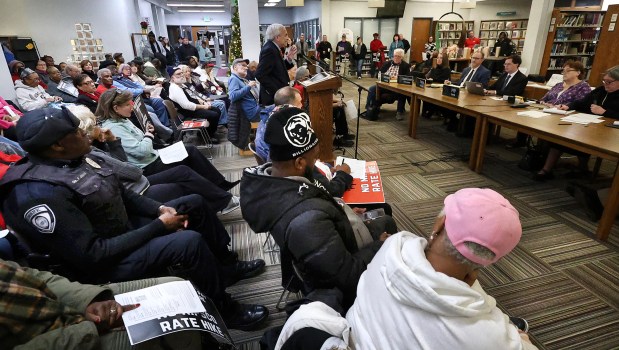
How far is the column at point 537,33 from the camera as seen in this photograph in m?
6.54

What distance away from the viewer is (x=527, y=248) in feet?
7.80

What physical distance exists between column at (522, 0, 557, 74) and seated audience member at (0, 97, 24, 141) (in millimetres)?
8568

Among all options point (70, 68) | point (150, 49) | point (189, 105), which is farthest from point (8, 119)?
point (150, 49)

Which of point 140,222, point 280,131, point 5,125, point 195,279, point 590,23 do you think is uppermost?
point 590,23

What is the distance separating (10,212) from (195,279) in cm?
79

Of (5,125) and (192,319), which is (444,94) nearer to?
(192,319)

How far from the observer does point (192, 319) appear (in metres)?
1.12

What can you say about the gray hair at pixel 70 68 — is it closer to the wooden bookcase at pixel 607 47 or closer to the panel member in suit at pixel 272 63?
the panel member in suit at pixel 272 63

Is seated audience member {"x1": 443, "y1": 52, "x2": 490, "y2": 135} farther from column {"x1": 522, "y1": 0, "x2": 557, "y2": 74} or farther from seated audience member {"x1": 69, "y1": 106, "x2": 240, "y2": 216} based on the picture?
seated audience member {"x1": 69, "y1": 106, "x2": 240, "y2": 216}

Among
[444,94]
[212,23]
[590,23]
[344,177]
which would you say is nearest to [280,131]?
[344,177]

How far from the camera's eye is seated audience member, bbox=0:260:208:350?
962 mm

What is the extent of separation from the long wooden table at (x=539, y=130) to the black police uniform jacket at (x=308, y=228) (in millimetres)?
2135

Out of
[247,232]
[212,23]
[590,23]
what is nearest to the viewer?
[247,232]

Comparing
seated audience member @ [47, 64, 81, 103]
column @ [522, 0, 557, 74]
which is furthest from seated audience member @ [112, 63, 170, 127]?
column @ [522, 0, 557, 74]
